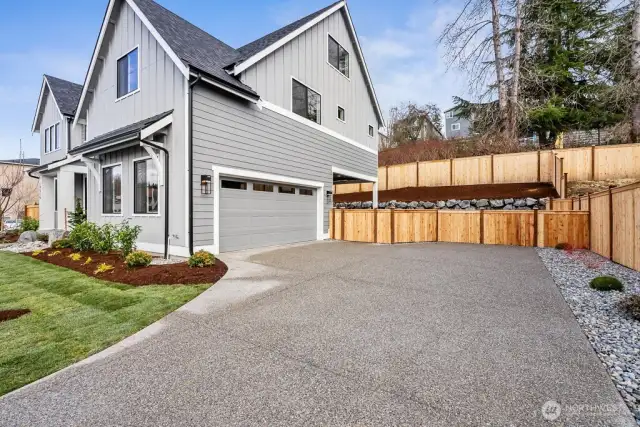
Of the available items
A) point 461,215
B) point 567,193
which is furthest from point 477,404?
point 567,193

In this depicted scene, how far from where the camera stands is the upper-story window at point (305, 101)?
34.1ft

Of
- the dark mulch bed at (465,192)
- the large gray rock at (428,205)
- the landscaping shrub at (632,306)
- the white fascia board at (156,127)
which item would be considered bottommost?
the landscaping shrub at (632,306)

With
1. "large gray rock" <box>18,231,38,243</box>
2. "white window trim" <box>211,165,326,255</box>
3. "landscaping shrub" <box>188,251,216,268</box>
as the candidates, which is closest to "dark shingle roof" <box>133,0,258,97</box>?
"white window trim" <box>211,165,326,255</box>

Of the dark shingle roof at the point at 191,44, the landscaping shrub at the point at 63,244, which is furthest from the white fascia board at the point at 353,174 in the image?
the landscaping shrub at the point at 63,244

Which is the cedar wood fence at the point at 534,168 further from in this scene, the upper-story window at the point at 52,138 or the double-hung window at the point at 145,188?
the upper-story window at the point at 52,138

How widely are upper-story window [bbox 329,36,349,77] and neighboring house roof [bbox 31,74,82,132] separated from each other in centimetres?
1388

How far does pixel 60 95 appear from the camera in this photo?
16.5 m

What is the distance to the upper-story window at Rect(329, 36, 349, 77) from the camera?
1220 centimetres

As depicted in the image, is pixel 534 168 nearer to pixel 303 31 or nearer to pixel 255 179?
pixel 303 31

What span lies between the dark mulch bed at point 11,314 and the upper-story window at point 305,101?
28.1ft

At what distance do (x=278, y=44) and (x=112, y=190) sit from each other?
6967 mm

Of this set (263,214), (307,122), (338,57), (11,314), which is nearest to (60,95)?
(307,122)

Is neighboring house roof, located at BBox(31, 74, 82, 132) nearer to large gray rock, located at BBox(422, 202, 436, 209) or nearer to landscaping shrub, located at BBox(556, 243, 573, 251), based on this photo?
large gray rock, located at BBox(422, 202, 436, 209)

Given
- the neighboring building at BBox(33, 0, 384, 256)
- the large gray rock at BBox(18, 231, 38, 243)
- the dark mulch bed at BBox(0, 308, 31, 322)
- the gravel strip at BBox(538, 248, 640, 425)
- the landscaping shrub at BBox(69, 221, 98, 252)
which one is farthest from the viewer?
the large gray rock at BBox(18, 231, 38, 243)
